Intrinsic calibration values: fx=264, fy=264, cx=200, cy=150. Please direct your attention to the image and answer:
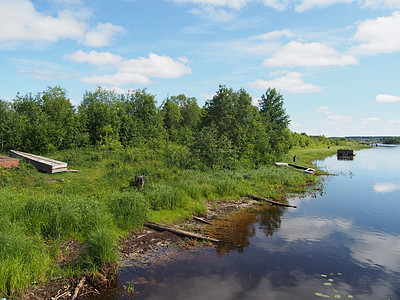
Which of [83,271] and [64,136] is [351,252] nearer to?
[83,271]

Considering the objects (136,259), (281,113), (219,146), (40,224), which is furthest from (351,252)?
(281,113)

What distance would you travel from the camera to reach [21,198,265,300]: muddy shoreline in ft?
19.4

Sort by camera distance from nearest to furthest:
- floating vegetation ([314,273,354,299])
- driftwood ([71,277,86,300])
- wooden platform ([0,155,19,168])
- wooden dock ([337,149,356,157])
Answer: driftwood ([71,277,86,300])
floating vegetation ([314,273,354,299])
wooden platform ([0,155,19,168])
wooden dock ([337,149,356,157])

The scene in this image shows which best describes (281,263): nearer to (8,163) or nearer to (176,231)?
(176,231)

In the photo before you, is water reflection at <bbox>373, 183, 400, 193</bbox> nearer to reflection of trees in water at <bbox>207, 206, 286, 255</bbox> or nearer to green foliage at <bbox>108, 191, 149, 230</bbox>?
reflection of trees in water at <bbox>207, 206, 286, 255</bbox>

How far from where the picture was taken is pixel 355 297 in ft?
22.0

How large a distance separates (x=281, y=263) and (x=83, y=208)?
6.71 metres

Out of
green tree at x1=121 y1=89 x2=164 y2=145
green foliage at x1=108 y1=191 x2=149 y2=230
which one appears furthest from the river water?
green tree at x1=121 y1=89 x2=164 y2=145

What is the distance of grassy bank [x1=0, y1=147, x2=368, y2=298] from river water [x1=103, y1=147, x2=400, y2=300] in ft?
5.00

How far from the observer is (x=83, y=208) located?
348 inches

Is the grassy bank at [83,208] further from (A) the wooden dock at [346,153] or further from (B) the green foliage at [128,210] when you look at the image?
(A) the wooden dock at [346,153]

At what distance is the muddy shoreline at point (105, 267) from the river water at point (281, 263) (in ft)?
1.29

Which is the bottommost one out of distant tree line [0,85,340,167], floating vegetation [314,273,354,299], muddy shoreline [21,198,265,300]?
floating vegetation [314,273,354,299]

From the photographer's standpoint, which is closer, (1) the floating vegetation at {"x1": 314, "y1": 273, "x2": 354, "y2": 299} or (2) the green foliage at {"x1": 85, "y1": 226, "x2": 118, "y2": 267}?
(1) the floating vegetation at {"x1": 314, "y1": 273, "x2": 354, "y2": 299}
